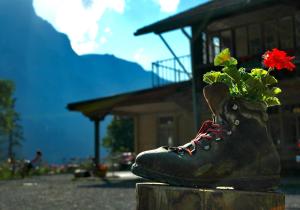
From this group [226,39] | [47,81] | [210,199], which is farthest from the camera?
[47,81]

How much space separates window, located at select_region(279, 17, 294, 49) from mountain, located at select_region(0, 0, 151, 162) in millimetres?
94631

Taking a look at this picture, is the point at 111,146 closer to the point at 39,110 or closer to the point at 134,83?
the point at 39,110

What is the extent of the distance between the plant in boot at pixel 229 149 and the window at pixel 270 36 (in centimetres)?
1234

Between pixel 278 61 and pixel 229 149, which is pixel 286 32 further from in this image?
pixel 229 149

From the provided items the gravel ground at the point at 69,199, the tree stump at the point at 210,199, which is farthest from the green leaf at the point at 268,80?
the gravel ground at the point at 69,199

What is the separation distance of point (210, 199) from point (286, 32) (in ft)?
41.6

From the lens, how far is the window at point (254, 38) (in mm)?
14567

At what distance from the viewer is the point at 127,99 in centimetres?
1612

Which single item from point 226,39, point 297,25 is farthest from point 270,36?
point 226,39

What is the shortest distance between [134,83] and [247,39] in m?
141

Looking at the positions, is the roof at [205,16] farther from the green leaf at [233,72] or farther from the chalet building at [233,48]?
the green leaf at [233,72]

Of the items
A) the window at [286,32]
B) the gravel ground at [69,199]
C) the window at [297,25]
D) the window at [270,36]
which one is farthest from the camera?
the window at [270,36]

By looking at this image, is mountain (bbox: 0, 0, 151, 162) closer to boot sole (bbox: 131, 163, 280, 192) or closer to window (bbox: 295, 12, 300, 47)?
window (bbox: 295, 12, 300, 47)

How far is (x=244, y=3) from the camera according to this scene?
1193 centimetres
